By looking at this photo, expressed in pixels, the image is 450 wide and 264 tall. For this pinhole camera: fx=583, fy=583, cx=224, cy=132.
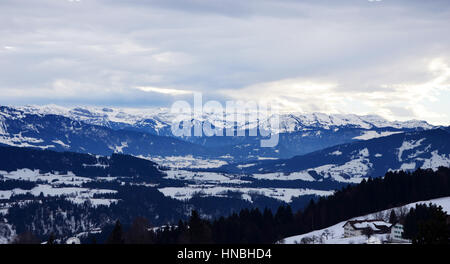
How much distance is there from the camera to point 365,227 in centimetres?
14250

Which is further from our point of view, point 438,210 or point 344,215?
point 344,215

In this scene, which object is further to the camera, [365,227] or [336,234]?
[336,234]

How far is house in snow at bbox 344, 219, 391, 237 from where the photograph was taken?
465ft

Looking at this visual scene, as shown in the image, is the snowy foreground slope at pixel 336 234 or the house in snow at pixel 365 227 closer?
the snowy foreground slope at pixel 336 234

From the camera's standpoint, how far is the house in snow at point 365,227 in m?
142

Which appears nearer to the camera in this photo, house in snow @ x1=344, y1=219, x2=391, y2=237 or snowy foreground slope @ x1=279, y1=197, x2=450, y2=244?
snowy foreground slope @ x1=279, y1=197, x2=450, y2=244

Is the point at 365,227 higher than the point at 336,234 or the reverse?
higher

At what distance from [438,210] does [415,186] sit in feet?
456
